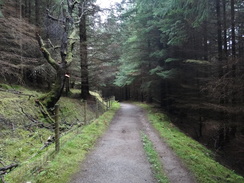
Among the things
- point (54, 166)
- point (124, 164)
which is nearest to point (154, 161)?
point (124, 164)

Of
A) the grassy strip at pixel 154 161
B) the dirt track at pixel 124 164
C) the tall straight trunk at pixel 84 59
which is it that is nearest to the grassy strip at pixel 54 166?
the dirt track at pixel 124 164

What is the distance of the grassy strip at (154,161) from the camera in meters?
4.07

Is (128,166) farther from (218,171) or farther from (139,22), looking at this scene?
(139,22)

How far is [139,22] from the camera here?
16.0 meters

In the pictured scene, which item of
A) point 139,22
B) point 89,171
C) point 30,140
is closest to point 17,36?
point 30,140

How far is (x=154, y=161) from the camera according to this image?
16.3 feet

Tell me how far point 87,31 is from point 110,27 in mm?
2830

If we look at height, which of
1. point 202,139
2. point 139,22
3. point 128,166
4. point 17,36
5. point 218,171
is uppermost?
point 139,22

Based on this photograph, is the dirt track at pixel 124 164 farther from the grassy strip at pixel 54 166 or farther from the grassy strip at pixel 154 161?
the grassy strip at pixel 54 166

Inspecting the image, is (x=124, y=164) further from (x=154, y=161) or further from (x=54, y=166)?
(x=54, y=166)

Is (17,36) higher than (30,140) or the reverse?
higher

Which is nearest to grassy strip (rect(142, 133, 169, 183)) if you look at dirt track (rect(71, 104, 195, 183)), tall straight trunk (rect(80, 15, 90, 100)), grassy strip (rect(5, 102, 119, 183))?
dirt track (rect(71, 104, 195, 183))

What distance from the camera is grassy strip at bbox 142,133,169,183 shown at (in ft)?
13.4

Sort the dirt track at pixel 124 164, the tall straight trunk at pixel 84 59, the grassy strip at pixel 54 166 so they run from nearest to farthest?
the grassy strip at pixel 54 166 < the dirt track at pixel 124 164 < the tall straight trunk at pixel 84 59
